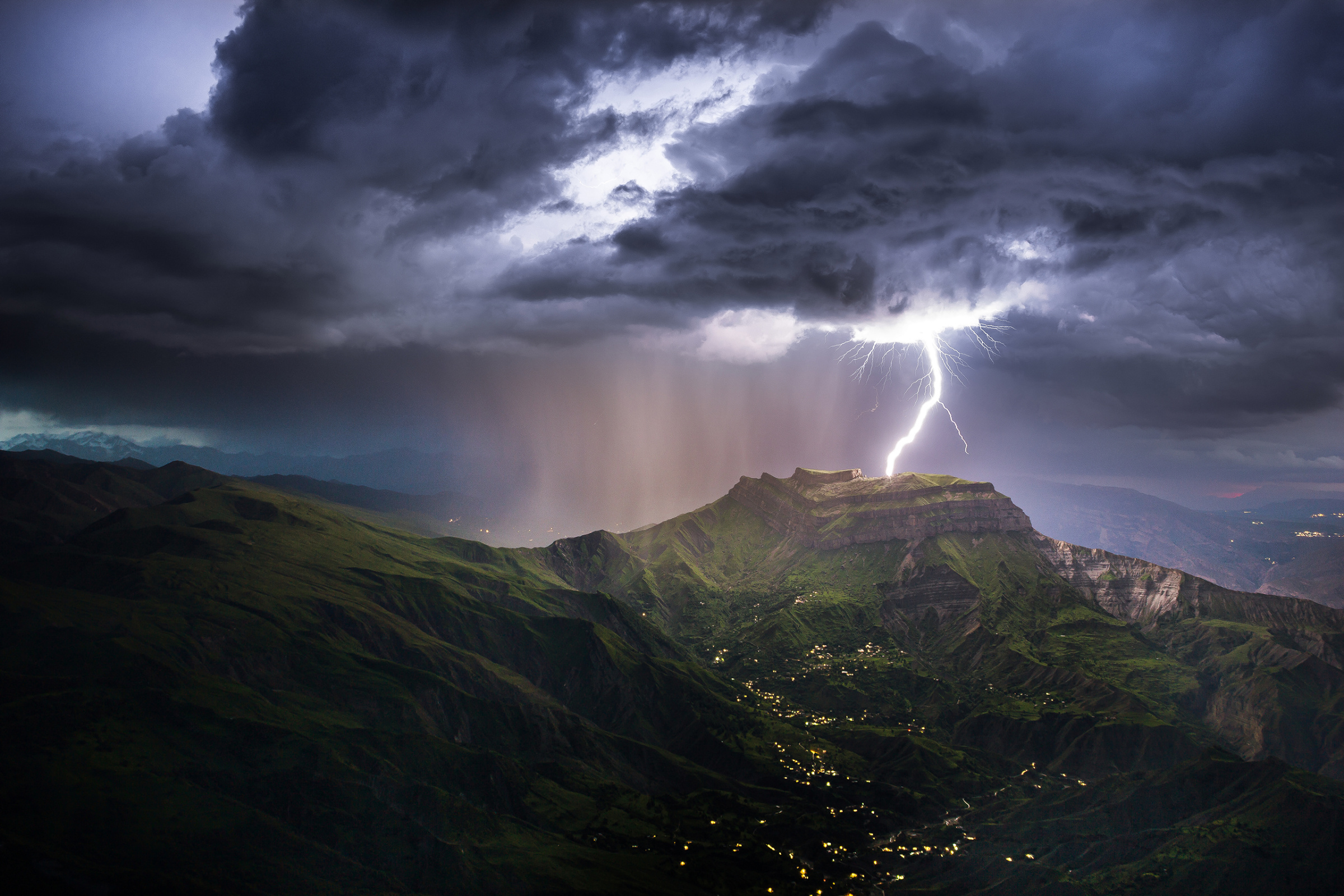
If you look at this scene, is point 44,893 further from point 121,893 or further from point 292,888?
point 292,888

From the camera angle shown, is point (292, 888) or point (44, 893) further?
point (292, 888)

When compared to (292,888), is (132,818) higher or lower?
higher

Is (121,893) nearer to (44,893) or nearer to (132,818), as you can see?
(44,893)

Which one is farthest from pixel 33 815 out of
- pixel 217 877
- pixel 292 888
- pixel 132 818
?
pixel 292 888

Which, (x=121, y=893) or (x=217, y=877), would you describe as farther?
(x=217, y=877)

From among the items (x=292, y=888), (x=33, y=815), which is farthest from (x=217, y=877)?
(x=33, y=815)

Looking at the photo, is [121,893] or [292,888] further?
[292,888]

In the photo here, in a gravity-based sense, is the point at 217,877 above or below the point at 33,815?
A: below

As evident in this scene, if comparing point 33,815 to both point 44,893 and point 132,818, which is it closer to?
point 132,818

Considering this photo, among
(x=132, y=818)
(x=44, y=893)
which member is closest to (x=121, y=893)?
(x=44, y=893)
